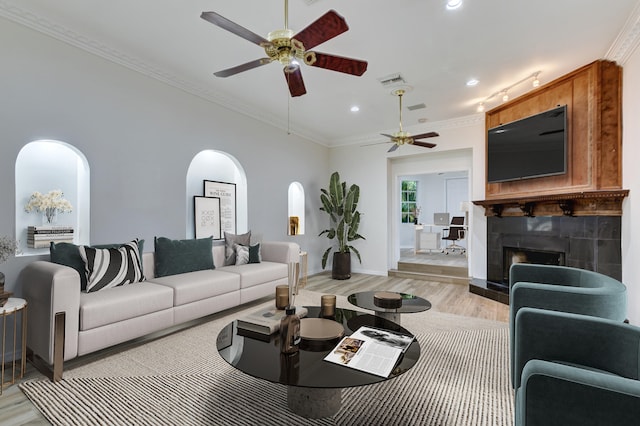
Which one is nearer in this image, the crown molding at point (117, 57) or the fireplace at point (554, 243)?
the crown molding at point (117, 57)

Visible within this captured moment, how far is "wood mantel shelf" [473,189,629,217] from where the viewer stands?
3.35 metres

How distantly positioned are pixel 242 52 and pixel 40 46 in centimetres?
185

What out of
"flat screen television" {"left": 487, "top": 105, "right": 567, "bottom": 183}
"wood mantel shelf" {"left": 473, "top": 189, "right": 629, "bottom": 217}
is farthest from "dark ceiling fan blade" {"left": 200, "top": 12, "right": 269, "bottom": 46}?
"flat screen television" {"left": 487, "top": 105, "right": 567, "bottom": 183}

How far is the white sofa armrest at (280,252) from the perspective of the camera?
4.64 metres

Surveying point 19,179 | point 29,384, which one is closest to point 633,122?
point 29,384

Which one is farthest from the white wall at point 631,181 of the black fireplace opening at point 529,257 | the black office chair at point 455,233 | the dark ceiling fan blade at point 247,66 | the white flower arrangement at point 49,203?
the black office chair at point 455,233

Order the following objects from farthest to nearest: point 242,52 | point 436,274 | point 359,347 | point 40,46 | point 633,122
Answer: point 436,274
point 242,52
point 633,122
point 40,46
point 359,347

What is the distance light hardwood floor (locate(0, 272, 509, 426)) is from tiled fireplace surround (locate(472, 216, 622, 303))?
1.52 feet

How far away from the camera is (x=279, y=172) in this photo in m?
5.67

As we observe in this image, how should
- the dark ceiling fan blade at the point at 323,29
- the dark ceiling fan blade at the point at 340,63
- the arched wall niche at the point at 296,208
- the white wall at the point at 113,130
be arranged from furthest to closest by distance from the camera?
the arched wall niche at the point at 296,208
the white wall at the point at 113,130
the dark ceiling fan blade at the point at 340,63
the dark ceiling fan blade at the point at 323,29

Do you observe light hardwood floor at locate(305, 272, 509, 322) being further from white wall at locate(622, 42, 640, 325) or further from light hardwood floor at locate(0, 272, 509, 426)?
white wall at locate(622, 42, 640, 325)

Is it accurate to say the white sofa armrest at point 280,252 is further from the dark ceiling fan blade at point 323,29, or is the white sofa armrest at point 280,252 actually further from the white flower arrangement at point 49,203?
the dark ceiling fan blade at point 323,29

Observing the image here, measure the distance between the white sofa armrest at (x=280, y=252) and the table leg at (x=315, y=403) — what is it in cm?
282

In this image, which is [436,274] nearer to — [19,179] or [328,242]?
[328,242]
